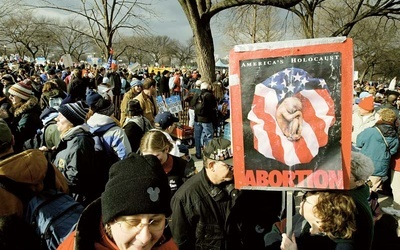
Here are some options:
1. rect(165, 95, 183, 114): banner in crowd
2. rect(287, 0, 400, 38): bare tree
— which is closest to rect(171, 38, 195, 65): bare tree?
rect(287, 0, 400, 38): bare tree

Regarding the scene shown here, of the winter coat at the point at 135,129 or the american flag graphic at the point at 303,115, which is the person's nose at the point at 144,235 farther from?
the winter coat at the point at 135,129

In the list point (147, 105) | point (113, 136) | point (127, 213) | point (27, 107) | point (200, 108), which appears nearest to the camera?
point (127, 213)

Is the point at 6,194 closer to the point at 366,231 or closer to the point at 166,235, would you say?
the point at 166,235

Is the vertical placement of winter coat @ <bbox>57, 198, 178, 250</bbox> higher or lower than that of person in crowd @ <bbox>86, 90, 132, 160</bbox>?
lower

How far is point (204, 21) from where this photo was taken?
34.7 ft

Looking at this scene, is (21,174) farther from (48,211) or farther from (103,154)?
(103,154)

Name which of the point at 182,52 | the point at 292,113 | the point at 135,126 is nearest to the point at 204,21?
the point at 135,126

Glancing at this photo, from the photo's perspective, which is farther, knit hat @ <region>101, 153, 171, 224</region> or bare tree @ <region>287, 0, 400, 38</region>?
bare tree @ <region>287, 0, 400, 38</region>

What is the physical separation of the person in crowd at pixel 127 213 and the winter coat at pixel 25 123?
3.36 m

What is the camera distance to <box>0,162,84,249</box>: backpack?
76.2 inches

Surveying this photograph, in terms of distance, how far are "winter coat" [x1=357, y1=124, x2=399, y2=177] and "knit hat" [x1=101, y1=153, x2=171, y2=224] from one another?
4.45 m

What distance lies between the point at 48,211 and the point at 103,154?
1.49 m

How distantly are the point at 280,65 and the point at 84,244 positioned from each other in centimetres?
130

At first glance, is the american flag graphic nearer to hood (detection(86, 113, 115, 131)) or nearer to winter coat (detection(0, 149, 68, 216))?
winter coat (detection(0, 149, 68, 216))
